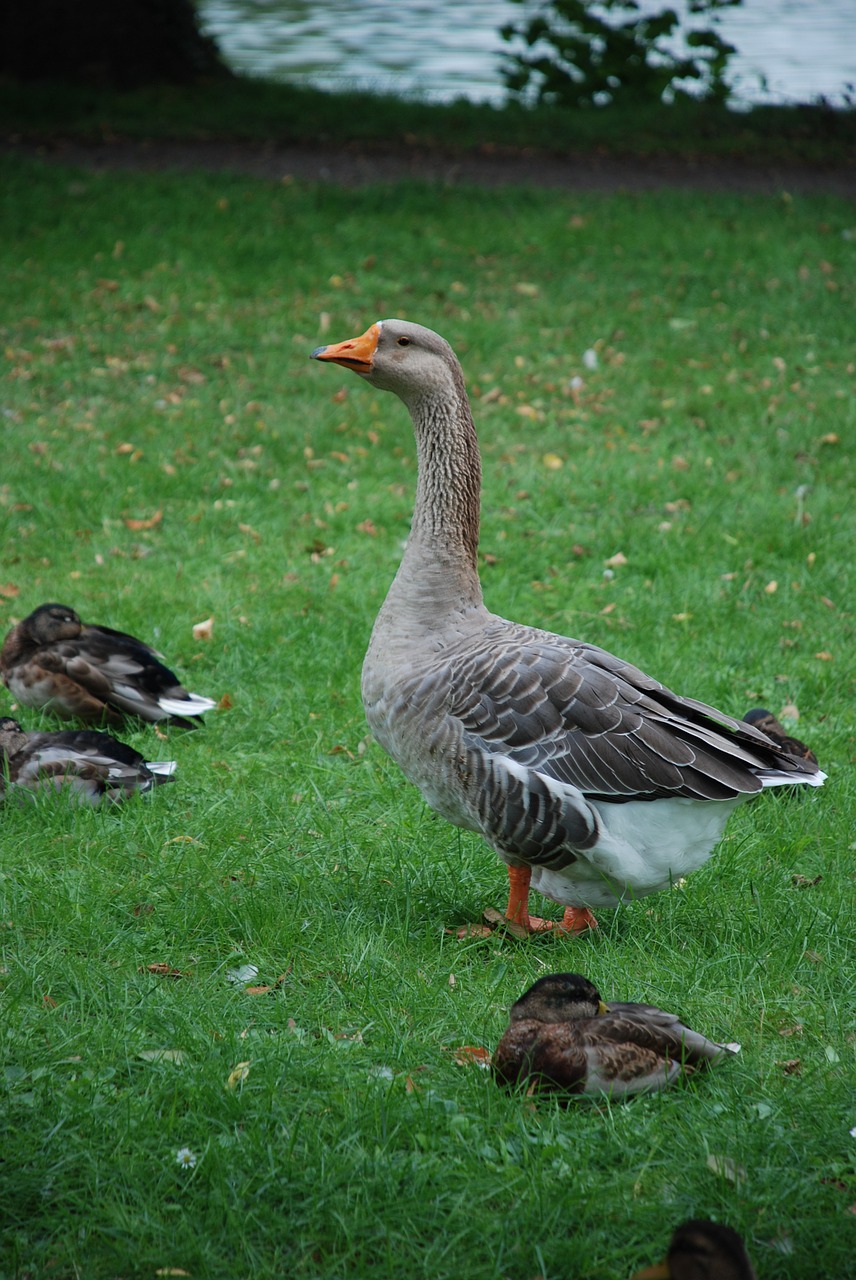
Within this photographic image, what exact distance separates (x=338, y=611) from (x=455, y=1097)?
3.86m

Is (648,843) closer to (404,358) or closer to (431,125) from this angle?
(404,358)

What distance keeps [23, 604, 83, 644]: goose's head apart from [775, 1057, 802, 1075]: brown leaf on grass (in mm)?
3674

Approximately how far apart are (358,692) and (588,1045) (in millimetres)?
2988

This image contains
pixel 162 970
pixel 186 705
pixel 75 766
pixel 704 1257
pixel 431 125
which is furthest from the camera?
pixel 431 125

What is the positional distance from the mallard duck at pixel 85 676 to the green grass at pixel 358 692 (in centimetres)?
17

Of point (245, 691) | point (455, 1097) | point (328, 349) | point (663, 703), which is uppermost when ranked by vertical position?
point (328, 349)

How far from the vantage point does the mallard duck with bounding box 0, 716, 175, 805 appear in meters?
5.00

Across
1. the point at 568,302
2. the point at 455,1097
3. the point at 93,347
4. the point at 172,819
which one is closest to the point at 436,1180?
the point at 455,1097

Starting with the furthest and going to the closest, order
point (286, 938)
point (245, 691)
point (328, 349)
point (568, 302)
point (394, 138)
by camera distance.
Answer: point (394, 138) < point (568, 302) < point (245, 691) < point (328, 349) < point (286, 938)

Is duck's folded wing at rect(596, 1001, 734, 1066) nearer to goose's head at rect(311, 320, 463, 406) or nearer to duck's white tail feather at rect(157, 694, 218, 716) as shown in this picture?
goose's head at rect(311, 320, 463, 406)

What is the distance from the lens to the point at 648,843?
13.3 ft

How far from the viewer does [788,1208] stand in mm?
3014

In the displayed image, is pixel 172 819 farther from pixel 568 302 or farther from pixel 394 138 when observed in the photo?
pixel 394 138

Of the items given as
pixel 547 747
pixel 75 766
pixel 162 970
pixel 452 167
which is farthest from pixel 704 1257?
pixel 452 167
